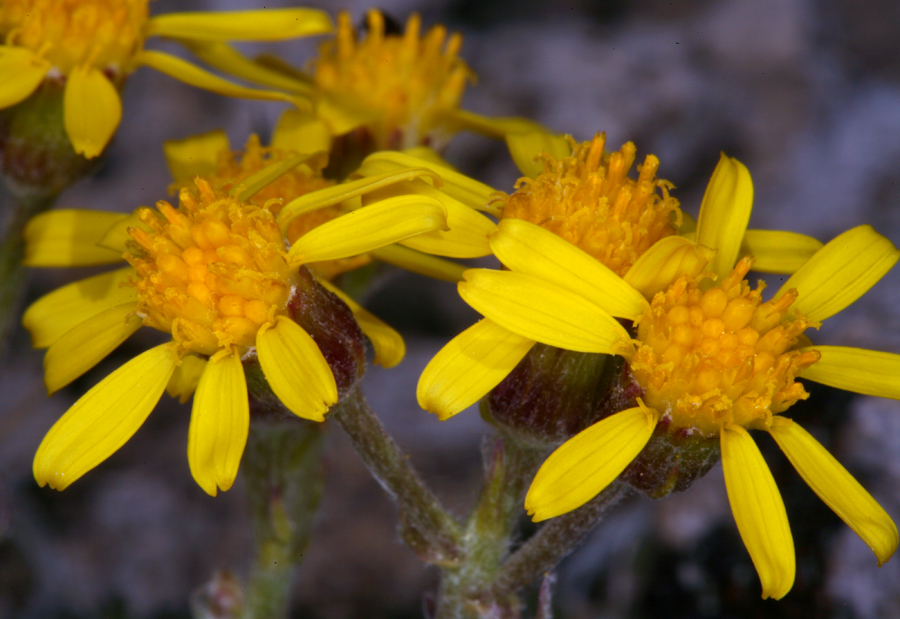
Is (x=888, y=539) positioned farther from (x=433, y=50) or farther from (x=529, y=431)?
(x=433, y=50)

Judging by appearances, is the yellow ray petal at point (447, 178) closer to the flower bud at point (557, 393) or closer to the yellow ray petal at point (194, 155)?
the flower bud at point (557, 393)

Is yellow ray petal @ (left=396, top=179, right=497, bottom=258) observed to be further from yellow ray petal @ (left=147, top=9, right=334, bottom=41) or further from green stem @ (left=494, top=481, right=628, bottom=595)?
yellow ray petal @ (left=147, top=9, right=334, bottom=41)

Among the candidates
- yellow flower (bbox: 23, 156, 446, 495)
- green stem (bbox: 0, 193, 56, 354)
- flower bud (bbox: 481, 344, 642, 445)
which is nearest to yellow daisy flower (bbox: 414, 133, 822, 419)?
flower bud (bbox: 481, 344, 642, 445)

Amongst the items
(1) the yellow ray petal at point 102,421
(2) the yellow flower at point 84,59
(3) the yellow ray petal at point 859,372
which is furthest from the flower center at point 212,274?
(3) the yellow ray petal at point 859,372

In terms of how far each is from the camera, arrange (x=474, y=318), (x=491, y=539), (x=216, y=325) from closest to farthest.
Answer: (x=216, y=325) → (x=491, y=539) → (x=474, y=318)

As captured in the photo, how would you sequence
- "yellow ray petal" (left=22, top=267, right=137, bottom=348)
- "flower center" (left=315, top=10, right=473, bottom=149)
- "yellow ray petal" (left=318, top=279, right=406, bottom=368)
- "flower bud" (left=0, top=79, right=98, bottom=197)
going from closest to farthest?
1. "yellow ray petal" (left=318, top=279, right=406, bottom=368)
2. "yellow ray petal" (left=22, top=267, right=137, bottom=348)
3. "flower bud" (left=0, top=79, right=98, bottom=197)
4. "flower center" (left=315, top=10, right=473, bottom=149)

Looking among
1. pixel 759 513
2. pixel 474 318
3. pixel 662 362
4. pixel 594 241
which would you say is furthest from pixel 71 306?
pixel 474 318

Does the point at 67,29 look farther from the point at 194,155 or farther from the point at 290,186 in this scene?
the point at 290,186
